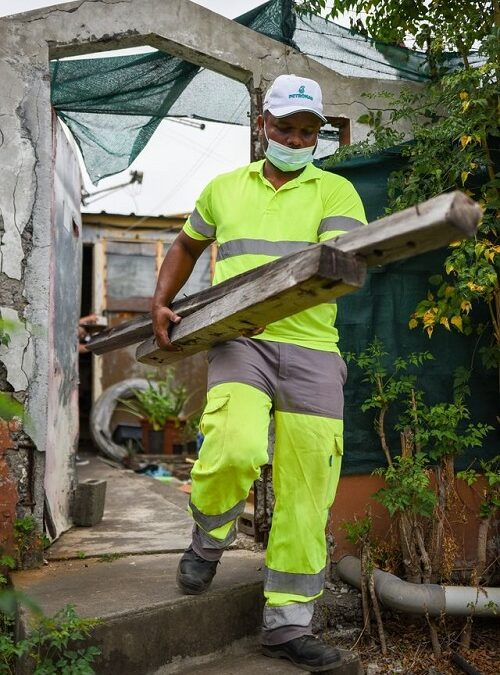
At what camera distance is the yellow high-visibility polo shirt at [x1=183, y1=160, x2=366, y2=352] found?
290 cm

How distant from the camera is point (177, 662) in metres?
2.91

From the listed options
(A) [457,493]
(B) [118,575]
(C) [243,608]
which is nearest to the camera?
(C) [243,608]

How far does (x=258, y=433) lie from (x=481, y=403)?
194 centimetres

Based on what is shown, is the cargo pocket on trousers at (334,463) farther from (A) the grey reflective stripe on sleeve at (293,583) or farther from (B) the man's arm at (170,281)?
(B) the man's arm at (170,281)

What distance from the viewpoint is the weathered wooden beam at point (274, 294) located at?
2234 mm

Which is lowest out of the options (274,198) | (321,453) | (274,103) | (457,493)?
(457,493)

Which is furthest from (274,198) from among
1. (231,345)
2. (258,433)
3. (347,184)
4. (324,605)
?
(324,605)

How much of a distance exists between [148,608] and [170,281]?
4.32ft

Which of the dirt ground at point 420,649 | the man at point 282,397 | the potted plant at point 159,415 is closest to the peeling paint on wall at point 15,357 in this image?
the man at point 282,397

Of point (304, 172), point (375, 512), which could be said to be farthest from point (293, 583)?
point (304, 172)

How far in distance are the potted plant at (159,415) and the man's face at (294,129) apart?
29.1ft

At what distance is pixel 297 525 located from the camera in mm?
2799

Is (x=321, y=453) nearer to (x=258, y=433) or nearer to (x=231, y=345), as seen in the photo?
(x=258, y=433)

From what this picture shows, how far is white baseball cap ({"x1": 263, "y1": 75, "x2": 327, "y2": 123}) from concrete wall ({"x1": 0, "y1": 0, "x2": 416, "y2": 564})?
1408 mm
